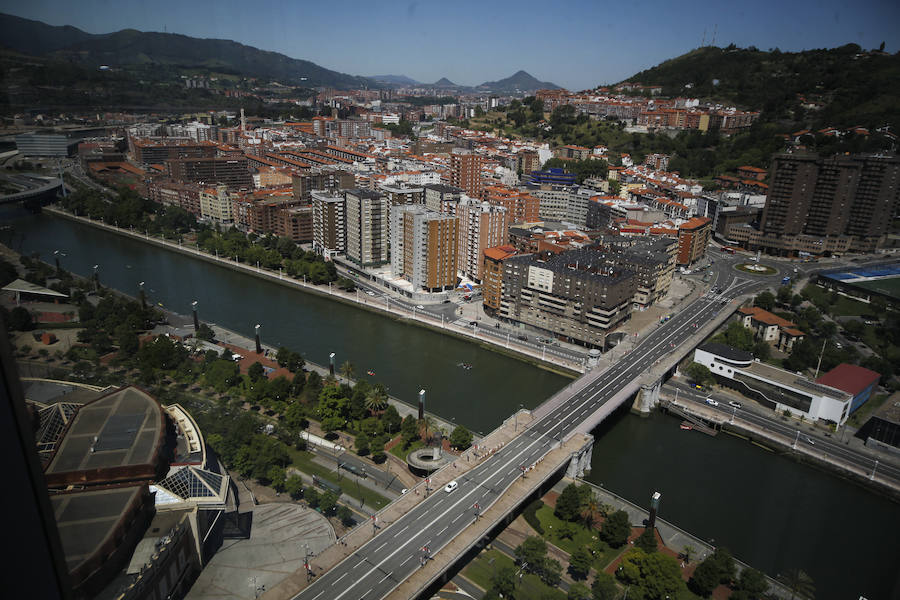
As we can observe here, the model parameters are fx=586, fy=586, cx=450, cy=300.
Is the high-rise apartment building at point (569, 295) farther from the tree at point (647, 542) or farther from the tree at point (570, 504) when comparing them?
the tree at point (647, 542)

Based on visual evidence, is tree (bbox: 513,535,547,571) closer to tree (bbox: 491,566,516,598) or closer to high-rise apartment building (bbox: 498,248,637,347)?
tree (bbox: 491,566,516,598)

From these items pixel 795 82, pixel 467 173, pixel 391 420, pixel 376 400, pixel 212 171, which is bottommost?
pixel 391 420

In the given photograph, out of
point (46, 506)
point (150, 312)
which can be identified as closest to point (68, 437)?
point (46, 506)

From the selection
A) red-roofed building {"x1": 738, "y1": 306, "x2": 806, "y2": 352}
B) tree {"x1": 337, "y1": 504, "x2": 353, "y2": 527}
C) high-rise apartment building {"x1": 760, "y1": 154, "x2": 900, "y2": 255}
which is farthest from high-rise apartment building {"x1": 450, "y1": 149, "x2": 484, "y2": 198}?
tree {"x1": 337, "y1": 504, "x2": 353, "y2": 527}

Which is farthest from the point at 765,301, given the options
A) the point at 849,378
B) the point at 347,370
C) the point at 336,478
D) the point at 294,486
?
the point at 294,486

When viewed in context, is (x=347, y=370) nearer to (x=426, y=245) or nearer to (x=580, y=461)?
(x=580, y=461)

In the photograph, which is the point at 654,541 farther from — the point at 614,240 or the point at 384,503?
the point at 614,240
